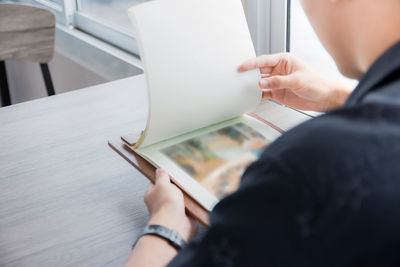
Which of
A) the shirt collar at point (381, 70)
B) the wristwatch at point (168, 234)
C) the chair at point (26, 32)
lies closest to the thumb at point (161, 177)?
the wristwatch at point (168, 234)

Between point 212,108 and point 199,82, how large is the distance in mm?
55

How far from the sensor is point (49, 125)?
3.63 ft

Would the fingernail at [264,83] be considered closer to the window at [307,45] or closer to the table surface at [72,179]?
the table surface at [72,179]

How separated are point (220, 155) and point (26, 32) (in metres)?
1.25

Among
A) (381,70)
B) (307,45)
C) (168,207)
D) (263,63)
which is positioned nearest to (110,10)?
(307,45)

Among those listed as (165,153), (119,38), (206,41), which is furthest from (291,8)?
(119,38)

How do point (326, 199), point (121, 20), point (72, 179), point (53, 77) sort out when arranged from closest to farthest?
1. point (326, 199)
2. point (72, 179)
3. point (121, 20)
4. point (53, 77)

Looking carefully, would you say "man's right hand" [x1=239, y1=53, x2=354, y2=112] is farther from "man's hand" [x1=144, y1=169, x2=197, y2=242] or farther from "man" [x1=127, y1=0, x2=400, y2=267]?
"man" [x1=127, y1=0, x2=400, y2=267]

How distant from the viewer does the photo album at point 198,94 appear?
822mm

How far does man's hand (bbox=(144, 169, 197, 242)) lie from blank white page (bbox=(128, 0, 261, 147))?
0.40 ft

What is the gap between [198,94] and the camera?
886mm

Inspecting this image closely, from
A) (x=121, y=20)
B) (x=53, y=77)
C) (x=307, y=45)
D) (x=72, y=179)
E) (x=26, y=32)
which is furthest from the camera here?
(x=53, y=77)

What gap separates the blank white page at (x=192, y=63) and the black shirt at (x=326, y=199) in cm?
46

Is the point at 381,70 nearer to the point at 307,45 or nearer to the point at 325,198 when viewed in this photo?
the point at 325,198
